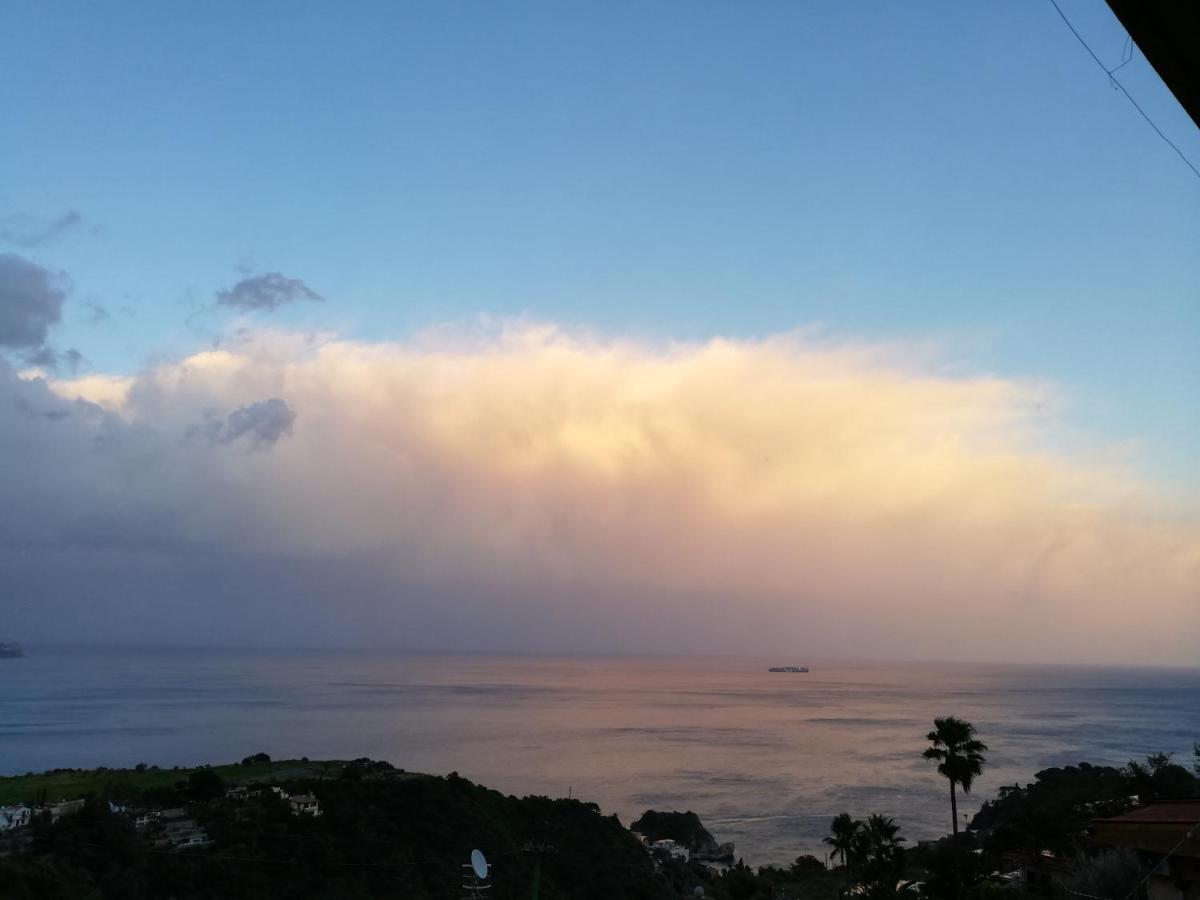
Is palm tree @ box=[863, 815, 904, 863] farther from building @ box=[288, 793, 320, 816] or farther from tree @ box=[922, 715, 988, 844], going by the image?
building @ box=[288, 793, 320, 816]

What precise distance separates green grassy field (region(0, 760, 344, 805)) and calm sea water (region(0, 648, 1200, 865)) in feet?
85.4

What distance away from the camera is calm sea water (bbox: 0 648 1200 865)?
205 feet

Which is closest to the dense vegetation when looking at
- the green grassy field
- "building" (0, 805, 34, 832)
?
the green grassy field

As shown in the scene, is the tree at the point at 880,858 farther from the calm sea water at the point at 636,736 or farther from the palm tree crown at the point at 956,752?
the calm sea water at the point at 636,736

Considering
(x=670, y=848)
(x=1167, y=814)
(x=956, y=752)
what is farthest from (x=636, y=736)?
(x=1167, y=814)

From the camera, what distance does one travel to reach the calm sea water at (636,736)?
62594mm

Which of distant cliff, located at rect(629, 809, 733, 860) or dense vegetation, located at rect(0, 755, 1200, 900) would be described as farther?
distant cliff, located at rect(629, 809, 733, 860)

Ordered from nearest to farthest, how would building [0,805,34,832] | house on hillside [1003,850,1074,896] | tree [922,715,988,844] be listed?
building [0,805,34,832] → house on hillside [1003,850,1074,896] → tree [922,715,988,844]

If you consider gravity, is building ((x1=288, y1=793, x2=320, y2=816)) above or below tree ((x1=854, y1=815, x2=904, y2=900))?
above

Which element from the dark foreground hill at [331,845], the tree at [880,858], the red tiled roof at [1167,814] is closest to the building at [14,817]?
the dark foreground hill at [331,845]

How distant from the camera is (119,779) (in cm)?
3186

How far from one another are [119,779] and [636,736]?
71.7 meters

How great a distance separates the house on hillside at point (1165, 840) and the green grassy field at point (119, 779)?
1099 inches

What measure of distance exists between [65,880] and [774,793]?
55793mm
